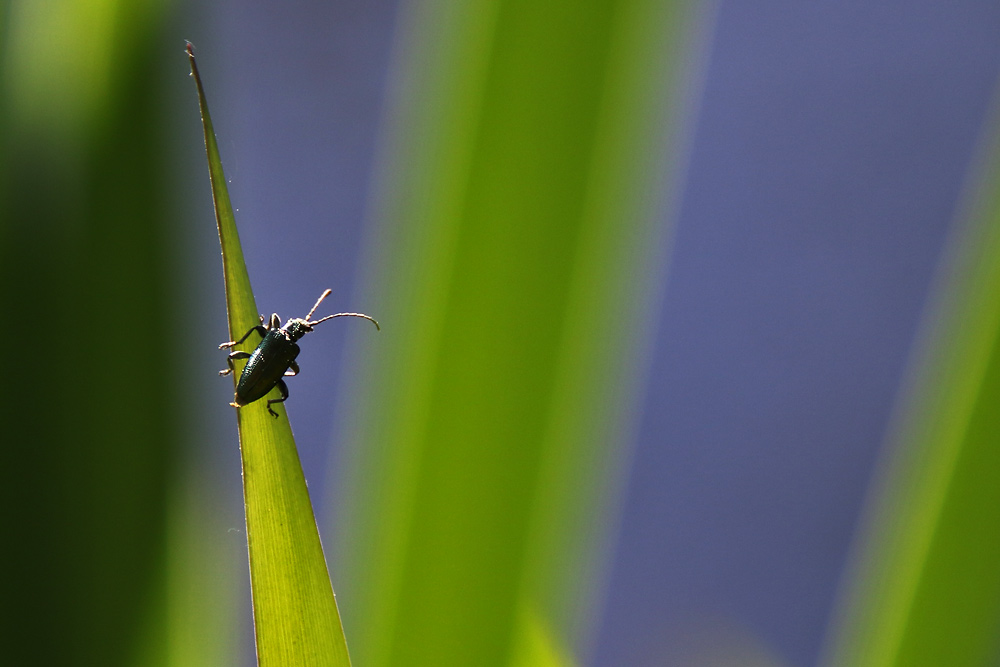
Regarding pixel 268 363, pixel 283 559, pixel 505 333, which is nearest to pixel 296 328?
pixel 268 363

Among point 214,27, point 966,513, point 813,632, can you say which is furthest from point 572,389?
point 813,632

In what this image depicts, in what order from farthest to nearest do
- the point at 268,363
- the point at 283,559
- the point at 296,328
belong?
1. the point at 296,328
2. the point at 268,363
3. the point at 283,559

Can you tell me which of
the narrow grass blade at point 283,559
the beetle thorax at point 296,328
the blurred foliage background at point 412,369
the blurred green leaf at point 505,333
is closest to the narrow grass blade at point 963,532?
the blurred foliage background at point 412,369

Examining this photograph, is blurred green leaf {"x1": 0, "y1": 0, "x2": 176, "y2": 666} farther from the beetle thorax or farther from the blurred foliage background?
the beetle thorax

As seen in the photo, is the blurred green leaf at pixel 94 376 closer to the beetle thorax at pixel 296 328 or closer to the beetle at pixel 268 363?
the beetle at pixel 268 363

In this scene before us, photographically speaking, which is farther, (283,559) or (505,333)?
(505,333)

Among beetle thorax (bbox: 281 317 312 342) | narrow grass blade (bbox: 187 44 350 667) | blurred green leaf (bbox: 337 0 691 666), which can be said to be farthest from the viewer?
beetle thorax (bbox: 281 317 312 342)

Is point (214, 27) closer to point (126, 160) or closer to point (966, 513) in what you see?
point (126, 160)

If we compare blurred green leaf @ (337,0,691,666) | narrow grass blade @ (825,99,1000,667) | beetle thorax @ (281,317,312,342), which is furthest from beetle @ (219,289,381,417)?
narrow grass blade @ (825,99,1000,667)

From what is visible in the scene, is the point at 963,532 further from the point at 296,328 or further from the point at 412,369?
the point at 296,328
